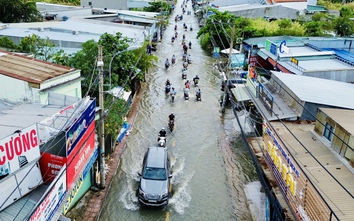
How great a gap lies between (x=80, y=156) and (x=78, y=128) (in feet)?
3.86

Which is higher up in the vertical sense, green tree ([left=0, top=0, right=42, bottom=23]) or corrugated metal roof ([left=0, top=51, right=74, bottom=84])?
green tree ([left=0, top=0, right=42, bottom=23])

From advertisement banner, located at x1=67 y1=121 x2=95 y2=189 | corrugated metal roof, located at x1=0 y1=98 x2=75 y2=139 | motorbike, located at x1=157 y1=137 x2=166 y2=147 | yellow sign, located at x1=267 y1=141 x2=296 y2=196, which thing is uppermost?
corrugated metal roof, located at x1=0 y1=98 x2=75 y2=139

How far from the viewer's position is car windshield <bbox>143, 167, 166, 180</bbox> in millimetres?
17875

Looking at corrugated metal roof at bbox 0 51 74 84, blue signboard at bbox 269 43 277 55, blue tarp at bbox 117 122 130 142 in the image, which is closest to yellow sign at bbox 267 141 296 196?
blue tarp at bbox 117 122 130 142

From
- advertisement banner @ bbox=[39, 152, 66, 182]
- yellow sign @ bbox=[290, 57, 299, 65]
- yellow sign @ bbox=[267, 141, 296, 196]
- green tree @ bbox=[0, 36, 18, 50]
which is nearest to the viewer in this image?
advertisement banner @ bbox=[39, 152, 66, 182]

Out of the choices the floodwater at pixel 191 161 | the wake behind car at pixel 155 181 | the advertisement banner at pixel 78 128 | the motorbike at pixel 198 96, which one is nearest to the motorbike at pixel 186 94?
the floodwater at pixel 191 161

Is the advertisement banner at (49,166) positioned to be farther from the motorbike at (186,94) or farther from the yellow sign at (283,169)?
the motorbike at (186,94)

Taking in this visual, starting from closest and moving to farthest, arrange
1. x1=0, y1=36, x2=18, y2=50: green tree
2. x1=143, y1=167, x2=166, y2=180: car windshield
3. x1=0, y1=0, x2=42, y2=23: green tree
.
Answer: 1. x1=143, y1=167, x2=166, y2=180: car windshield
2. x1=0, y1=36, x2=18, y2=50: green tree
3. x1=0, y1=0, x2=42, y2=23: green tree

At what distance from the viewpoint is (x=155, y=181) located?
1769 cm

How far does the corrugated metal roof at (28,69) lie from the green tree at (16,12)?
1079 inches

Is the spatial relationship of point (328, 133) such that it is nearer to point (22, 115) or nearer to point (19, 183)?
point (19, 183)

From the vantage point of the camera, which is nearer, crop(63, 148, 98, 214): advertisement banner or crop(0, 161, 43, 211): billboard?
crop(0, 161, 43, 211): billboard

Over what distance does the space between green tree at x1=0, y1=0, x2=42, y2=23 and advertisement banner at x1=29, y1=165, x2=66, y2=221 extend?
39.8m

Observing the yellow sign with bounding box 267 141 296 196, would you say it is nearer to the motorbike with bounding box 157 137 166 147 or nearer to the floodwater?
the floodwater
